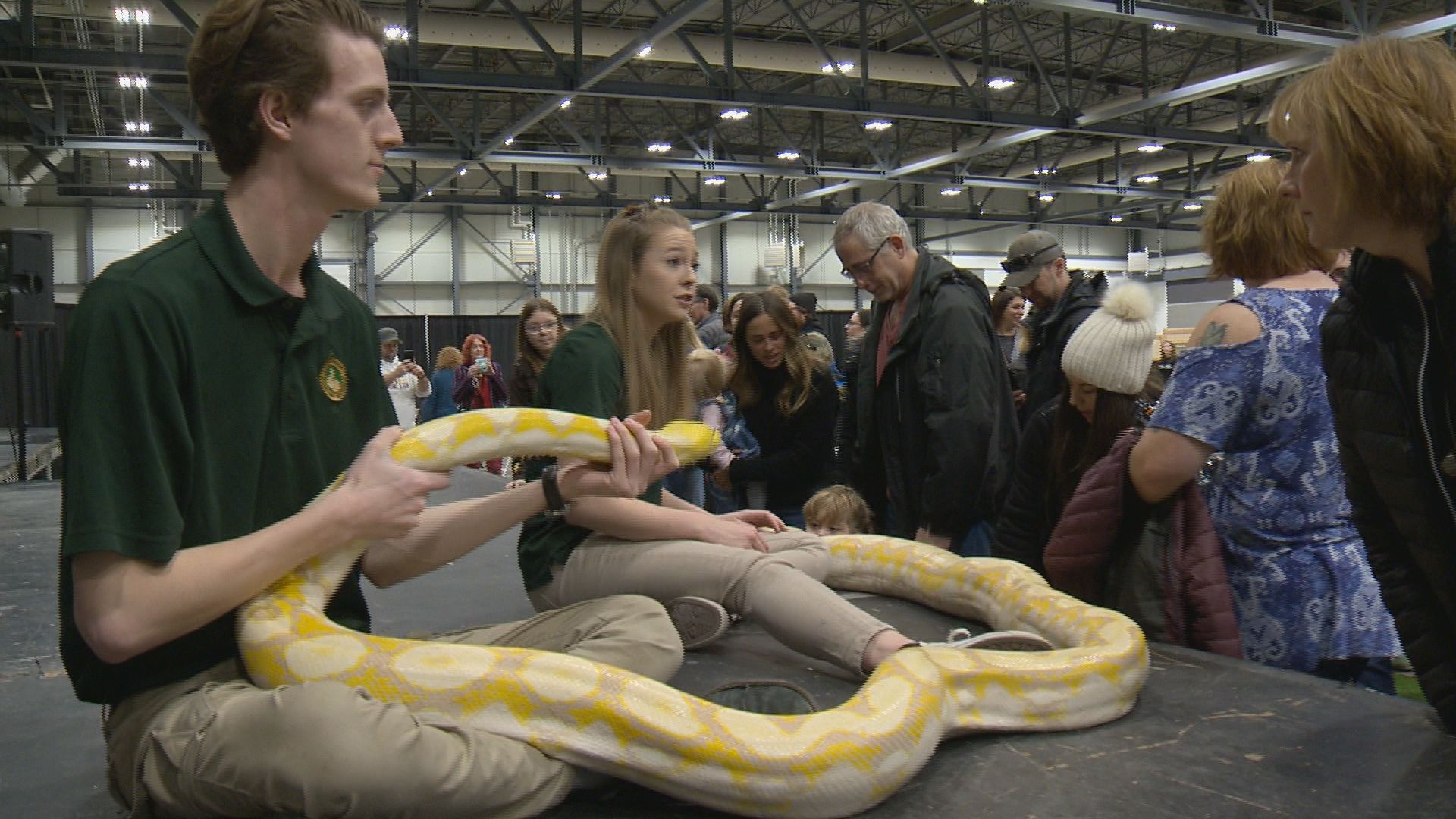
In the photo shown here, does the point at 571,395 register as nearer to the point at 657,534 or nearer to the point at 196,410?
the point at 657,534

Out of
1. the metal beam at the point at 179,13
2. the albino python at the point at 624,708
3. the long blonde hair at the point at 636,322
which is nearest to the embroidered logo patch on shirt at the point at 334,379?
the albino python at the point at 624,708

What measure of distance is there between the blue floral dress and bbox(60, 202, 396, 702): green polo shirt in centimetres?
195

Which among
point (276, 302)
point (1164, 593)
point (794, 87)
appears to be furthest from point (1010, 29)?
point (276, 302)

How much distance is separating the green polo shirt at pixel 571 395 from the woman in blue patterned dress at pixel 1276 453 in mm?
1375

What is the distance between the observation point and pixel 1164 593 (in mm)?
2740

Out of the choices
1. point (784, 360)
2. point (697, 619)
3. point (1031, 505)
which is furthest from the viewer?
point (784, 360)

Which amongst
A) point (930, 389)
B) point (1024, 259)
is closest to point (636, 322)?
point (930, 389)

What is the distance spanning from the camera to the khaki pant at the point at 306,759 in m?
1.61

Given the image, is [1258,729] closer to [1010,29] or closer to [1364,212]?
[1364,212]

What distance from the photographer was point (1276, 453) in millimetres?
2566

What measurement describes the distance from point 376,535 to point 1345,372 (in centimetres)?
185

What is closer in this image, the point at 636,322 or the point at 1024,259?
the point at 636,322

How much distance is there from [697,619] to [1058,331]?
253 centimetres

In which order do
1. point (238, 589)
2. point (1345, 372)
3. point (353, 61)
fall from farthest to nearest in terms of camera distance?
point (1345, 372) → point (353, 61) → point (238, 589)
